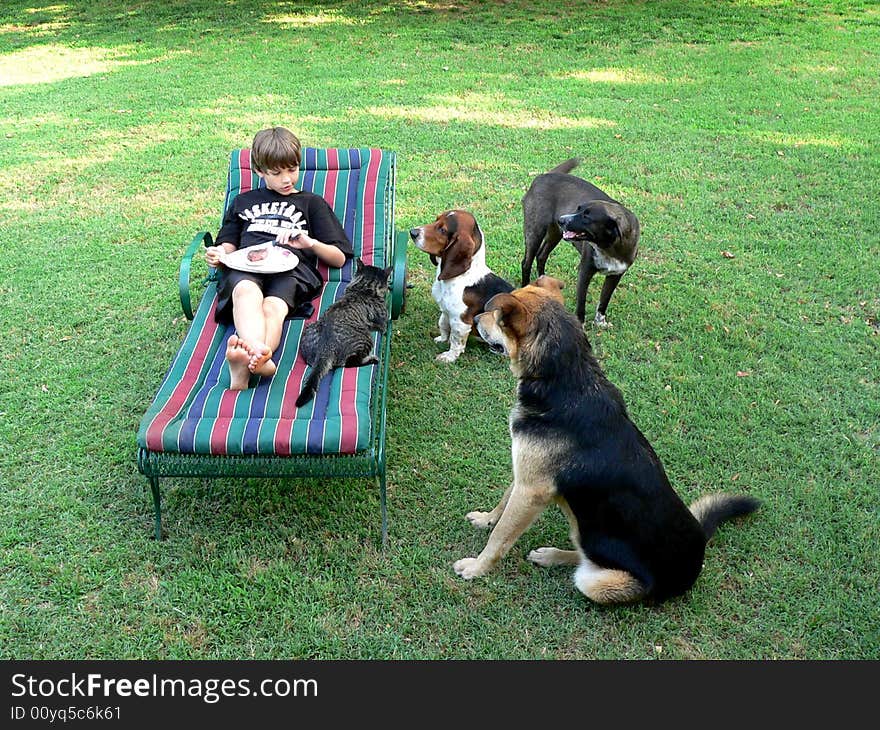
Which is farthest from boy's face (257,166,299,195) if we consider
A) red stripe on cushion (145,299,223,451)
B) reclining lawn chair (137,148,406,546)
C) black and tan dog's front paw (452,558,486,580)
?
black and tan dog's front paw (452,558,486,580)

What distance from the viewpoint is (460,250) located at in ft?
16.2

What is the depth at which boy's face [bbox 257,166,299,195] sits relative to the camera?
4.98m

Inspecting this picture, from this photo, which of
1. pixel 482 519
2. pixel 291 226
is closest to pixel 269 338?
pixel 291 226

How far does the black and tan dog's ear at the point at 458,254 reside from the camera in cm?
492

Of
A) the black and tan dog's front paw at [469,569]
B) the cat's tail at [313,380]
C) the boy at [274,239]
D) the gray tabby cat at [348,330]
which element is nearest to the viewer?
the black and tan dog's front paw at [469,569]

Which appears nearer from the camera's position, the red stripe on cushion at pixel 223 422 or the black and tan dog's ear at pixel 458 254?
the red stripe on cushion at pixel 223 422

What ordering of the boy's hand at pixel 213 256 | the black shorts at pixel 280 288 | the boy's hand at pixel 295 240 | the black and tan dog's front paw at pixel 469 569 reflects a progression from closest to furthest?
the black and tan dog's front paw at pixel 469 569
the black shorts at pixel 280 288
the boy's hand at pixel 213 256
the boy's hand at pixel 295 240

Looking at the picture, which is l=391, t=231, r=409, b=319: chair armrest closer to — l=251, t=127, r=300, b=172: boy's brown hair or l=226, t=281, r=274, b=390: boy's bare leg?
l=226, t=281, r=274, b=390: boy's bare leg

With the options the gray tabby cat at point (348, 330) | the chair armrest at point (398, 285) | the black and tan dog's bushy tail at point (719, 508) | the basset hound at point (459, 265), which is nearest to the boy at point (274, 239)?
the gray tabby cat at point (348, 330)

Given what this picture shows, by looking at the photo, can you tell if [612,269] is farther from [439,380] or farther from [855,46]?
[855,46]

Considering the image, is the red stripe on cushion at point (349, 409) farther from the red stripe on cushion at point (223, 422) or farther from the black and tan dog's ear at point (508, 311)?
the black and tan dog's ear at point (508, 311)

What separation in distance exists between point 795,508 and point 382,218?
3242mm

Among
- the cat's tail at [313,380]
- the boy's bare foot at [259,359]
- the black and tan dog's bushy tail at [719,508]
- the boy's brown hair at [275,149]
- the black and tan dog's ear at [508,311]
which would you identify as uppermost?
the boy's brown hair at [275,149]

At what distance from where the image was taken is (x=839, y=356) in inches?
209
